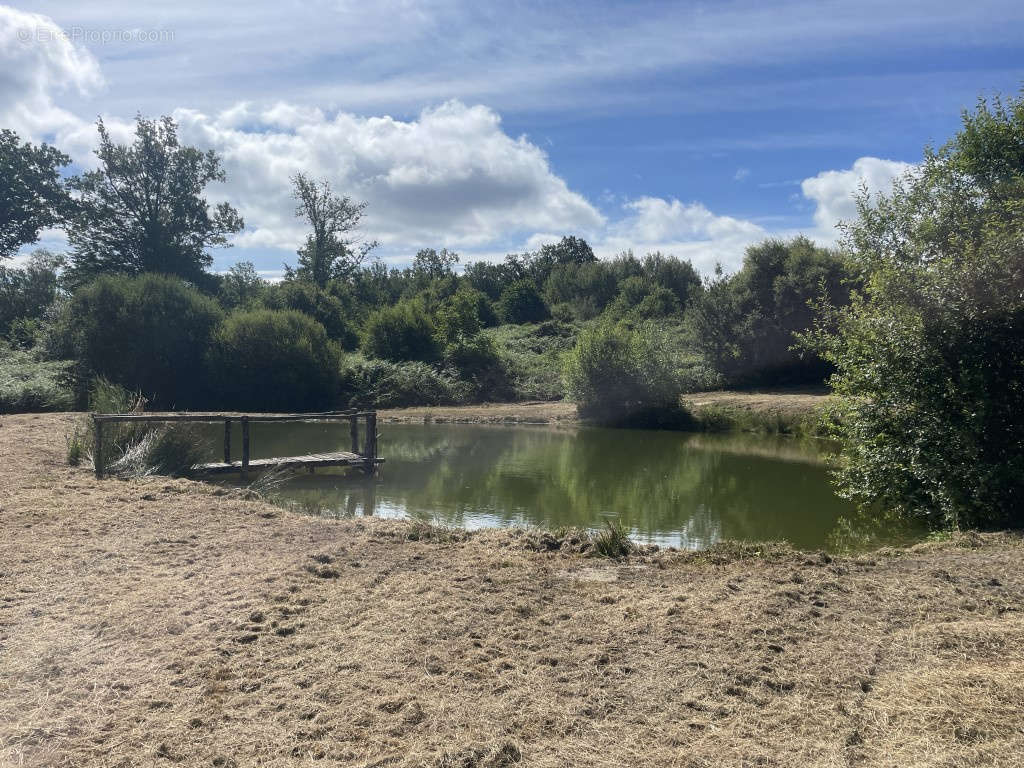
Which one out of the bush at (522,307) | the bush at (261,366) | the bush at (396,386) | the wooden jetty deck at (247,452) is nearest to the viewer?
the wooden jetty deck at (247,452)

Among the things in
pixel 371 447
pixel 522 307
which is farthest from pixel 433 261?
pixel 371 447

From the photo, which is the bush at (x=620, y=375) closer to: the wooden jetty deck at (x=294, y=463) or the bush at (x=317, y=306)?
the wooden jetty deck at (x=294, y=463)

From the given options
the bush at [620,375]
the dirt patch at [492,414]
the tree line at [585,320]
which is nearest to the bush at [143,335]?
the tree line at [585,320]

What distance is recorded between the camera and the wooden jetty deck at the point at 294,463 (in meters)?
13.8

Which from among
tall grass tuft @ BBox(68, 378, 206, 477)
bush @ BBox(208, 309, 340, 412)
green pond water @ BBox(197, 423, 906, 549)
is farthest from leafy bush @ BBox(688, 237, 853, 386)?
tall grass tuft @ BBox(68, 378, 206, 477)

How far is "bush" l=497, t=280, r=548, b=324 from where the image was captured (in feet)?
190

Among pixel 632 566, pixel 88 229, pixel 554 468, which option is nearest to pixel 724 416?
pixel 554 468

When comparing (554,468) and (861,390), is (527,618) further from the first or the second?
(554,468)

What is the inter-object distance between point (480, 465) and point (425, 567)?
11258 millimetres

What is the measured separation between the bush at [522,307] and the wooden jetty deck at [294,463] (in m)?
41.7

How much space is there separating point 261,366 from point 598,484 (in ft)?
72.6

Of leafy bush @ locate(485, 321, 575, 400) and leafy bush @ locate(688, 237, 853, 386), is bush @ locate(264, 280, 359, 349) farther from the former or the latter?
leafy bush @ locate(688, 237, 853, 386)

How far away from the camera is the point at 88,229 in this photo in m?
44.5

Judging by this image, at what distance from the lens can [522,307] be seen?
190 ft
